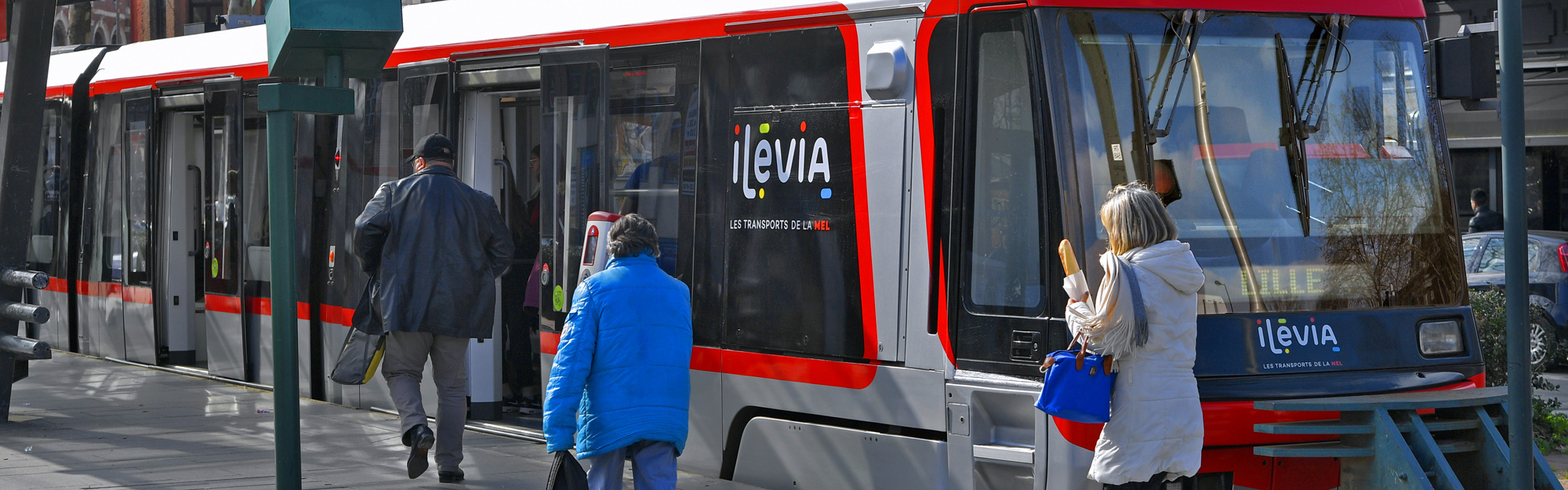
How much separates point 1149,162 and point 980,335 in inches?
35.1

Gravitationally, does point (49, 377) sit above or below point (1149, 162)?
below

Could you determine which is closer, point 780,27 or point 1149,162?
point 1149,162

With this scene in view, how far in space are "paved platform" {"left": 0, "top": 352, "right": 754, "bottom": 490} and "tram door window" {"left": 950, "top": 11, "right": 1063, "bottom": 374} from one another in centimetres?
156

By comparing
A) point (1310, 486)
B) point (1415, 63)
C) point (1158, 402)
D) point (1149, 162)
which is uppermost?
point (1415, 63)

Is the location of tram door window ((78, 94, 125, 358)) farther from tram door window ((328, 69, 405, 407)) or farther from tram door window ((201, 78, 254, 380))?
tram door window ((328, 69, 405, 407))

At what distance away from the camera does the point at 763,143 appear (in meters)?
6.53

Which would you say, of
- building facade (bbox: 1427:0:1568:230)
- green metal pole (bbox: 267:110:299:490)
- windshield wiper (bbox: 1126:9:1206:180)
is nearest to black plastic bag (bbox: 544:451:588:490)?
green metal pole (bbox: 267:110:299:490)

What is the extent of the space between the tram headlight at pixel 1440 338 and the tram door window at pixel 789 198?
2122mm

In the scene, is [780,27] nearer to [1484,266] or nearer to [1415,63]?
[1415,63]

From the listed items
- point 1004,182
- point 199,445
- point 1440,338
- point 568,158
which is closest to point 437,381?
point 568,158

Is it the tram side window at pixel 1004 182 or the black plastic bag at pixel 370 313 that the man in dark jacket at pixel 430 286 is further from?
the tram side window at pixel 1004 182

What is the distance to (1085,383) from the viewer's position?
4.97 m

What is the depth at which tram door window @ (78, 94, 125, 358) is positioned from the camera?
39.8 ft

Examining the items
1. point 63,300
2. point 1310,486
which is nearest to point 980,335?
point 1310,486
